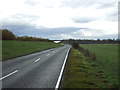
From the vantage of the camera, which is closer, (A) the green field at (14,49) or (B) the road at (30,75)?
(B) the road at (30,75)

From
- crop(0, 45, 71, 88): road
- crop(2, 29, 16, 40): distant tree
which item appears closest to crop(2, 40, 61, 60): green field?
crop(0, 45, 71, 88): road

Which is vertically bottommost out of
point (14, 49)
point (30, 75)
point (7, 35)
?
point (30, 75)

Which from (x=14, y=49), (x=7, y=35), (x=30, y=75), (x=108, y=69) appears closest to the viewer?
(x=30, y=75)

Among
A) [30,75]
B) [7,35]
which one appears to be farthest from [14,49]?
[7,35]

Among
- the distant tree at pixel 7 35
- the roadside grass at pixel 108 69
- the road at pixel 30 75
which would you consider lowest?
the roadside grass at pixel 108 69

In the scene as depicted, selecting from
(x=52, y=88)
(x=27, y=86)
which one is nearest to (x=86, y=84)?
(x=52, y=88)

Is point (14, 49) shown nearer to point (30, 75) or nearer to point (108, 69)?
point (108, 69)

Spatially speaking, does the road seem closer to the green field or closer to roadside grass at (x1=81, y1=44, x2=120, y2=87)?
roadside grass at (x1=81, y1=44, x2=120, y2=87)

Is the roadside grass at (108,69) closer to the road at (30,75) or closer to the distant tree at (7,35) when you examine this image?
the road at (30,75)

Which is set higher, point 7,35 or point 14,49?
point 7,35

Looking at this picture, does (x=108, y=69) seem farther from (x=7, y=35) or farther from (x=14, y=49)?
(x=7, y=35)

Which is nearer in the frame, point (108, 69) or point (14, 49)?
point (108, 69)

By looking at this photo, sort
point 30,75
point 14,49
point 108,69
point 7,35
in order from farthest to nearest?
point 7,35 → point 14,49 → point 108,69 → point 30,75

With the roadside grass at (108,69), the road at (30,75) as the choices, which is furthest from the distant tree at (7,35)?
the road at (30,75)
